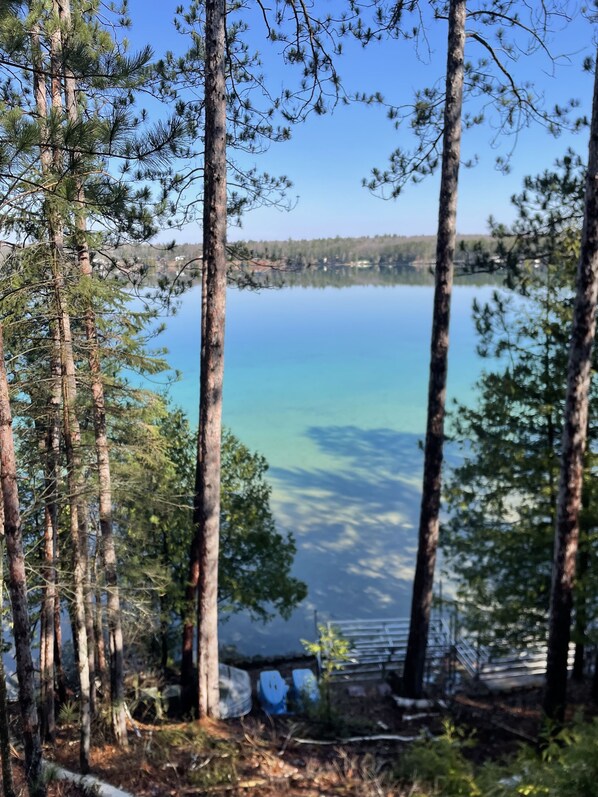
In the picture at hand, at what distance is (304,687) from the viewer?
8.24 metres

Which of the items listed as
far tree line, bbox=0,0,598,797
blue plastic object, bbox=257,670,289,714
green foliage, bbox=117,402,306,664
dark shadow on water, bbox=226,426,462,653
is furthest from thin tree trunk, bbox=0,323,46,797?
dark shadow on water, bbox=226,426,462,653

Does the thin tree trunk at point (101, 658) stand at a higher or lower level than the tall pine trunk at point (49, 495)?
lower

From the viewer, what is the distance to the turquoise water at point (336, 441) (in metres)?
13.2

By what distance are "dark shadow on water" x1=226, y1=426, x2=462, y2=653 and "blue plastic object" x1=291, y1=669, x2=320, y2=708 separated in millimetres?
2572

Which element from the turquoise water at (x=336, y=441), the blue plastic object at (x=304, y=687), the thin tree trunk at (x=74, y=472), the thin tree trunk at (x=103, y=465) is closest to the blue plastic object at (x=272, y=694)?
the blue plastic object at (x=304, y=687)

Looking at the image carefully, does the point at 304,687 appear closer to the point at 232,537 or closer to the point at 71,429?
the point at 232,537

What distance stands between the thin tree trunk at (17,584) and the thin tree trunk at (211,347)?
8.64 feet

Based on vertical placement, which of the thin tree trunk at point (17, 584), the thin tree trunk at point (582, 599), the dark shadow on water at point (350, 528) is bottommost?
the dark shadow on water at point (350, 528)

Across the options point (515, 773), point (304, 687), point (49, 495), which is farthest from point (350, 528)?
point (515, 773)

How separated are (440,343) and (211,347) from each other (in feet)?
9.06

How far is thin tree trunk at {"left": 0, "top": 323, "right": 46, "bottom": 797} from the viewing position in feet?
12.0

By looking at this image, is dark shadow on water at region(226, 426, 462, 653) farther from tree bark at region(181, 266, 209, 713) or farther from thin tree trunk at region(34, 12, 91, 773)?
thin tree trunk at region(34, 12, 91, 773)

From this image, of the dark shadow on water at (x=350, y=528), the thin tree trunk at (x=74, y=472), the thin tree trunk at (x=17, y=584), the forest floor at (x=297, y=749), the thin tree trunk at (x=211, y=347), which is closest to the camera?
the thin tree trunk at (x=17, y=584)

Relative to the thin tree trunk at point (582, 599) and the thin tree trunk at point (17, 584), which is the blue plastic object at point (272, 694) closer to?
the thin tree trunk at point (582, 599)
